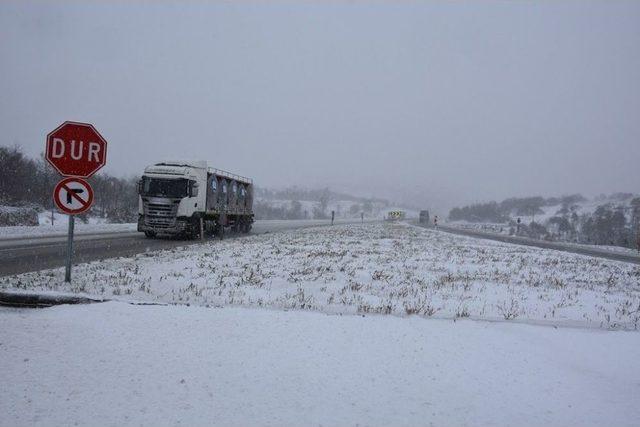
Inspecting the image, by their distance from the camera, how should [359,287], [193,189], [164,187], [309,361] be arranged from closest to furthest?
[309,361], [359,287], [164,187], [193,189]

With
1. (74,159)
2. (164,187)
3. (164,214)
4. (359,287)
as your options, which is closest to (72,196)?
(74,159)

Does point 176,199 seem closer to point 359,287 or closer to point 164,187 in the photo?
point 164,187

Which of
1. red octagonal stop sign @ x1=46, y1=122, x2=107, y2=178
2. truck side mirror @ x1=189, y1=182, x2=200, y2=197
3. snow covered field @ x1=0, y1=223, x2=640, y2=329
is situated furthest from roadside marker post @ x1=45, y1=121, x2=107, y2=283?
truck side mirror @ x1=189, y1=182, x2=200, y2=197

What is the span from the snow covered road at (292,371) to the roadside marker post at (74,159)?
7.51ft

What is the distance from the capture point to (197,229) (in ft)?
67.3

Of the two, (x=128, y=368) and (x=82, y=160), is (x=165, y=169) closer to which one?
(x=82, y=160)

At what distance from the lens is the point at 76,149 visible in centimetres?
667

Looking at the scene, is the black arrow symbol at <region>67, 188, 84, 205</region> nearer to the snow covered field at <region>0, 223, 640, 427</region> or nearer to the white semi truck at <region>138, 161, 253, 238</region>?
the snow covered field at <region>0, 223, 640, 427</region>

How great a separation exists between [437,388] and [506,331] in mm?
2130

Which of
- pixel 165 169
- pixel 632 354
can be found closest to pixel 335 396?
pixel 632 354

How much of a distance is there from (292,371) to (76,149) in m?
5.48

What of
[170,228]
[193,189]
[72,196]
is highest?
[193,189]

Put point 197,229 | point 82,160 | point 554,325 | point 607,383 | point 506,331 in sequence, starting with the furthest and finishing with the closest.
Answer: point 197,229
point 82,160
point 554,325
point 506,331
point 607,383

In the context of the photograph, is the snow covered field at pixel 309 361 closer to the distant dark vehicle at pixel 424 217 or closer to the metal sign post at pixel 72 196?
the metal sign post at pixel 72 196
